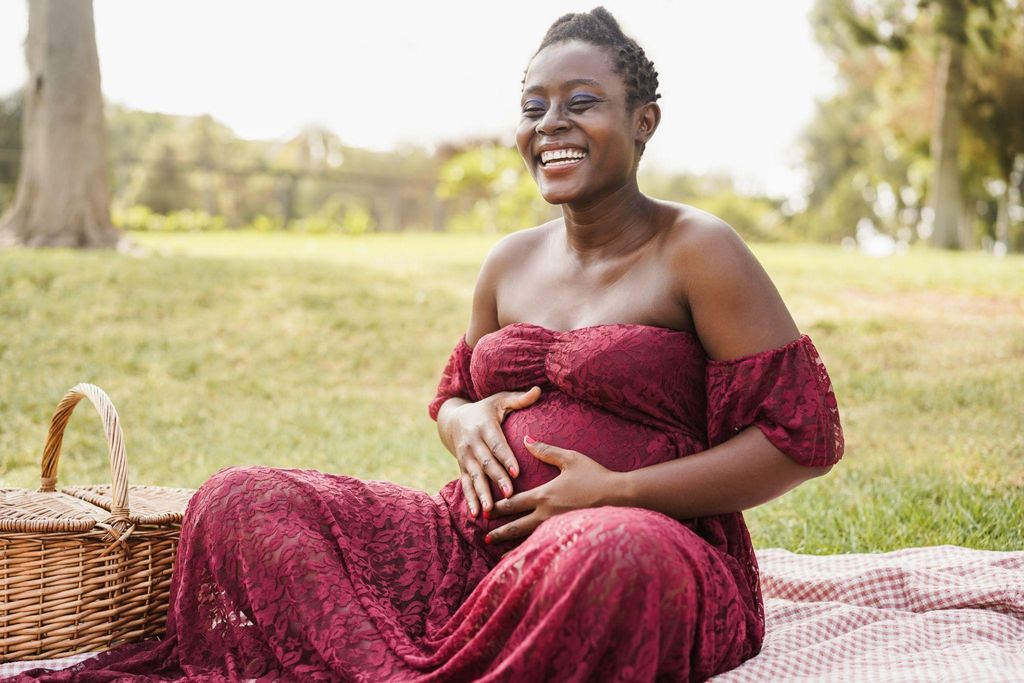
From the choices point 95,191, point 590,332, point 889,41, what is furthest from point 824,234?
point 590,332

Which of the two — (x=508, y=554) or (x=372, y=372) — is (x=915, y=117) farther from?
(x=508, y=554)

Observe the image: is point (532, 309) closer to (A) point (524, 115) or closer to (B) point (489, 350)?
(B) point (489, 350)

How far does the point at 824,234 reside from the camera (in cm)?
3831

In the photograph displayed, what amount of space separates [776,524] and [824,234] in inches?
1390

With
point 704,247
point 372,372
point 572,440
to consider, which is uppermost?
point 704,247

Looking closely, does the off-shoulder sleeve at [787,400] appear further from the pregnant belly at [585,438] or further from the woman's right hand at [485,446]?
A: the woman's right hand at [485,446]

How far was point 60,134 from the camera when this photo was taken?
35.8 feet

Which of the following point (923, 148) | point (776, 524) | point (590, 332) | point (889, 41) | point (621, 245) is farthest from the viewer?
point (923, 148)

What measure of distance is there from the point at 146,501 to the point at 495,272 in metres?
1.44

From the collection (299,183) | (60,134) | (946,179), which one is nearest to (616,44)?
(60,134)

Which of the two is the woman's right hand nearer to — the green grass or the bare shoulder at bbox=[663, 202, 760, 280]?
the bare shoulder at bbox=[663, 202, 760, 280]

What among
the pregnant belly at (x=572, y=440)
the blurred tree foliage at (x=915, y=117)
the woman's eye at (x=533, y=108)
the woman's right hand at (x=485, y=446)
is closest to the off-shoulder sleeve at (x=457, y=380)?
the woman's right hand at (x=485, y=446)

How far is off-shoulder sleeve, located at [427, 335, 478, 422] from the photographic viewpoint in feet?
10.9

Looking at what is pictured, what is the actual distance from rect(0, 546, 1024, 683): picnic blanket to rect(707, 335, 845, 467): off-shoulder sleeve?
549 millimetres
